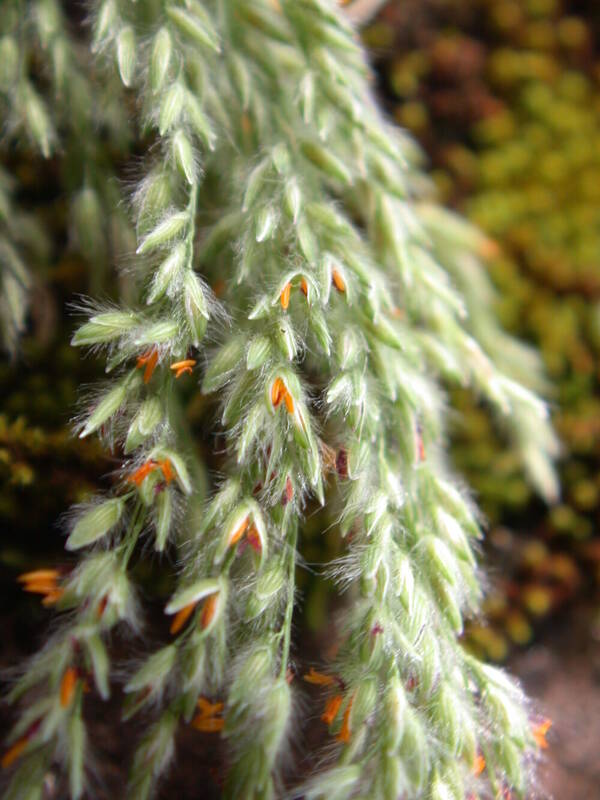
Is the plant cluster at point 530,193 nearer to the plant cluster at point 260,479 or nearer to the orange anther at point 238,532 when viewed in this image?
the plant cluster at point 260,479

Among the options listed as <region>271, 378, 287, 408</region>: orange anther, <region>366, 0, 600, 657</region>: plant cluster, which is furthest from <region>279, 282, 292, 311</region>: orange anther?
<region>366, 0, 600, 657</region>: plant cluster

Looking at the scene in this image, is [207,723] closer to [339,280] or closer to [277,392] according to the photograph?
A: [277,392]

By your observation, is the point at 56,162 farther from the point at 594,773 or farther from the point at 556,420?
the point at 594,773

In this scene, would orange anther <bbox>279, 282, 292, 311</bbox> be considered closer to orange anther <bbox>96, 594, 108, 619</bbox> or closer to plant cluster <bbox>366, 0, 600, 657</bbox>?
orange anther <bbox>96, 594, 108, 619</bbox>

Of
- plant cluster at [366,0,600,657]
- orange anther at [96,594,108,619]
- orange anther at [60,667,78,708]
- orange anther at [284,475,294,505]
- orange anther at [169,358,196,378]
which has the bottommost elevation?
plant cluster at [366,0,600,657]

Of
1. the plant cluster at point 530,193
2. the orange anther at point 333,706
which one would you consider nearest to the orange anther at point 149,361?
the orange anther at point 333,706

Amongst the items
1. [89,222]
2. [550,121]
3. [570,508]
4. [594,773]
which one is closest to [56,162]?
[89,222]

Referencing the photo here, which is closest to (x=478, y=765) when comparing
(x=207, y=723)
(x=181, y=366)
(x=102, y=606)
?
(x=207, y=723)
